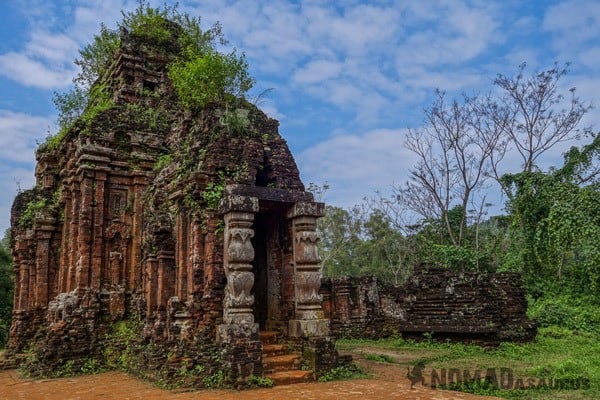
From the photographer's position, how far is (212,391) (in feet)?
23.7

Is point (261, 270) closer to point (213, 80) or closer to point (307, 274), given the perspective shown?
point (307, 274)

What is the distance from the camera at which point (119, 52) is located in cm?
1354

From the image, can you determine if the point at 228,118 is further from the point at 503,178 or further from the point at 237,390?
the point at 503,178

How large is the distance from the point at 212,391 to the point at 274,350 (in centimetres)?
167

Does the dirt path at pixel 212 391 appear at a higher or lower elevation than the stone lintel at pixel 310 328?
lower

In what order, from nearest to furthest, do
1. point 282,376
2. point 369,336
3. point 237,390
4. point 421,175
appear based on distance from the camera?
point 237,390, point 282,376, point 369,336, point 421,175

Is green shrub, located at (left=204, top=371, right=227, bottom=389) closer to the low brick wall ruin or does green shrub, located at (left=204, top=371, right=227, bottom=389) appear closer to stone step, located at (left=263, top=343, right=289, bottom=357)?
stone step, located at (left=263, top=343, right=289, bottom=357)

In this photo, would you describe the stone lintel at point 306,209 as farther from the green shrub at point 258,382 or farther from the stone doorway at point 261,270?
the green shrub at point 258,382

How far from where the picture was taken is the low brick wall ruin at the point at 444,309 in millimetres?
12859

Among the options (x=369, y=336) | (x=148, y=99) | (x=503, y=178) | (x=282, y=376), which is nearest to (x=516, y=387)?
(x=282, y=376)

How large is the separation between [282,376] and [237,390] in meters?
0.85

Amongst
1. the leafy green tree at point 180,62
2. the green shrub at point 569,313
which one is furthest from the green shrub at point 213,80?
the green shrub at point 569,313

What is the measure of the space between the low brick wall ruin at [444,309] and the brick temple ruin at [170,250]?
8 cm

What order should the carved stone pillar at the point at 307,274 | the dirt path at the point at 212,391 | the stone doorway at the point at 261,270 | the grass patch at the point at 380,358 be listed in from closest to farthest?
the dirt path at the point at 212,391 → the carved stone pillar at the point at 307,274 → the stone doorway at the point at 261,270 → the grass patch at the point at 380,358
